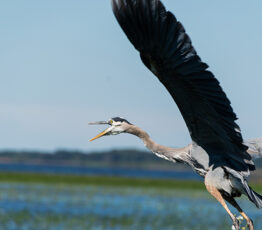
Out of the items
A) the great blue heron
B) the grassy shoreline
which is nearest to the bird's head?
the great blue heron

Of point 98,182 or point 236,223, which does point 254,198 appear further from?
point 98,182

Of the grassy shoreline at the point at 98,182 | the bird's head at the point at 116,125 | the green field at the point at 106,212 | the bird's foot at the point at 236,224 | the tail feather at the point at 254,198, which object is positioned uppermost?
the bird's head at the point at 116,125

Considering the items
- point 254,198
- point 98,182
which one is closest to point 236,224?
point 254,198

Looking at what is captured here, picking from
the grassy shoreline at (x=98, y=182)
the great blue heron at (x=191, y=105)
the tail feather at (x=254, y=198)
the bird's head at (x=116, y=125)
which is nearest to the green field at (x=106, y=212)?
the grassy shoreline at (x=98, y=182)

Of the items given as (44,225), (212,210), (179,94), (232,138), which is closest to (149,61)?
(179,94)

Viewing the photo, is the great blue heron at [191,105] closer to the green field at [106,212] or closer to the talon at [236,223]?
the talon at [236,223]

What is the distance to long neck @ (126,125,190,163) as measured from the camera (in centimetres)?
681

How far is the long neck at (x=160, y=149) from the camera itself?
681 centimetres

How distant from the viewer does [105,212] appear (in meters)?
24.3

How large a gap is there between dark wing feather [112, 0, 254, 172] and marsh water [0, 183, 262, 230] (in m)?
13.5

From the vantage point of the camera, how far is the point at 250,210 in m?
28.2

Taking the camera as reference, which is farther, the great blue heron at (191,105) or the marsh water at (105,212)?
the marsh water at (105,212)

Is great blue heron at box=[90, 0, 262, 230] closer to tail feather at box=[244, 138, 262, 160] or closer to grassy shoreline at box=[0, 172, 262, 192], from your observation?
tail feather at box=[244, 138, 262, 160]

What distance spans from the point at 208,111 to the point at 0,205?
20.8 meters
